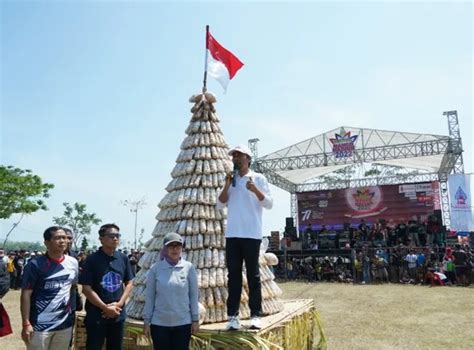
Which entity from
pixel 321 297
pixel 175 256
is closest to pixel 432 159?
pixel 321 297

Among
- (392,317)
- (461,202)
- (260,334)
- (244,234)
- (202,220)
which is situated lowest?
(392,317)

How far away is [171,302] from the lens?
3.30 meters

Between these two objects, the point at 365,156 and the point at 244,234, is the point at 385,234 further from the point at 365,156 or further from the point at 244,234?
the point at 244,234

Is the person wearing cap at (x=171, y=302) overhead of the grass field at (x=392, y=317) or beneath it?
overhead

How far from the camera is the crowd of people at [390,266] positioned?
15812 mm

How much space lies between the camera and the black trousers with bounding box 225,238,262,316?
13.0ft

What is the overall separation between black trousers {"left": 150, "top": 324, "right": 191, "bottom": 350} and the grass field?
4.04 m

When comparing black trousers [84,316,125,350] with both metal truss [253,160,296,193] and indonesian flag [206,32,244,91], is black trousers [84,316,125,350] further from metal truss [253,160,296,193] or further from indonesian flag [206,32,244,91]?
metal truss [253,160,296,193]

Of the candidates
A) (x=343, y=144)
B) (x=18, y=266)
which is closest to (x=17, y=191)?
(x=18, y=266)

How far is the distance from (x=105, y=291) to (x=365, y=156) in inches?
781

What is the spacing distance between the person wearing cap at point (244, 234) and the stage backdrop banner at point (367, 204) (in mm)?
21445

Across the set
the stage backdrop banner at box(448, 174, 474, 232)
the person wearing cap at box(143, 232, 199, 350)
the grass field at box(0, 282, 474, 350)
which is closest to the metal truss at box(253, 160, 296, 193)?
the stage backdrop banner at box(448, 174, 474, 232)

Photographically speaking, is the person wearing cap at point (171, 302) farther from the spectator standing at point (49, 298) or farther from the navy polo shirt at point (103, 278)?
the spectator standing at point (49, 298)

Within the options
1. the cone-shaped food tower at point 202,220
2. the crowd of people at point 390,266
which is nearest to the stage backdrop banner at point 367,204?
the crowd of people at point 390,266
